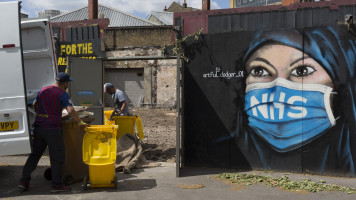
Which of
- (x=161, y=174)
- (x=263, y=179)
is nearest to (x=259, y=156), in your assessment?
(x=263, y=179)

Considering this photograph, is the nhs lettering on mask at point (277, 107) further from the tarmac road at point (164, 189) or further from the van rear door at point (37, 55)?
the van rear door at point (37, 55)

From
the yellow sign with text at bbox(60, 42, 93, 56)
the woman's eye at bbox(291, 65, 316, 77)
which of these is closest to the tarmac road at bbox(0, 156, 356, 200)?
the woman's eye at bbox(291, 65, 316, 77)

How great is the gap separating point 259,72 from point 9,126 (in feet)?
14.3

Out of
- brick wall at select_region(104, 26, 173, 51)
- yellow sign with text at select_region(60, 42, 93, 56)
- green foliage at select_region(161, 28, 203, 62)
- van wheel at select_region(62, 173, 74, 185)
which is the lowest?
van wheel at select_region(62, 173, 74, 185)

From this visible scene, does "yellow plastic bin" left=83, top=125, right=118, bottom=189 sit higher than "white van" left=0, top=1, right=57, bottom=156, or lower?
lower

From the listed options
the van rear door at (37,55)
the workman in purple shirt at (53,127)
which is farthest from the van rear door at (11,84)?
the van rear door at (37,55)

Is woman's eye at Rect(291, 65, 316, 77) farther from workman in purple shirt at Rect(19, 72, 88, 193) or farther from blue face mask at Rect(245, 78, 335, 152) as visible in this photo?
workman in purple shirt at Rect(19, 72, 88, 193)

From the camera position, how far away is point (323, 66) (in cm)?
698

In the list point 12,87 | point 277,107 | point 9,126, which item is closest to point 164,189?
point 9,126

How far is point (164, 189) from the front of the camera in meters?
6.22

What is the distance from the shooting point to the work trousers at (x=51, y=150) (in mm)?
6020

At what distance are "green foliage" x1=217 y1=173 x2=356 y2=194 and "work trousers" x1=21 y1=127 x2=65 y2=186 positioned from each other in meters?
2.71

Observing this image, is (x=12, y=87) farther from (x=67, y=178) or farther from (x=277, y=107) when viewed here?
(x=277, y=107)

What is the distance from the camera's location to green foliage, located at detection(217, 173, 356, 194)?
609 centimetres
